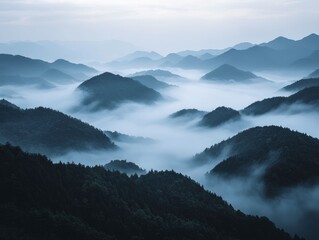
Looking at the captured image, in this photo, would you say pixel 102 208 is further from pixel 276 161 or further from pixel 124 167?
pixel 276 161

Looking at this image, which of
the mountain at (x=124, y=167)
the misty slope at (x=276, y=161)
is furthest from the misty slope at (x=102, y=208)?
the mountain at (x=124, y=167)

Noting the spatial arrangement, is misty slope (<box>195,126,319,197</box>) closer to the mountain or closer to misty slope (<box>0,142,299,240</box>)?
the mountain

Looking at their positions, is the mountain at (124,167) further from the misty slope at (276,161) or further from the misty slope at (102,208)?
the misty slope at (102,208)

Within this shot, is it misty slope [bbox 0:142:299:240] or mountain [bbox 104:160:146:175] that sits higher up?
mountain [bbox 104:160:146:175]

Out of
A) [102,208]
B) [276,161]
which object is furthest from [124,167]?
[102,208]

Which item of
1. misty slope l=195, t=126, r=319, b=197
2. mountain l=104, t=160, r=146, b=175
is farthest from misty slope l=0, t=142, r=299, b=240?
mountain l=104, t=160, r=146, b=175

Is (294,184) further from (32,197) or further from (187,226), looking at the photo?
(32,197)

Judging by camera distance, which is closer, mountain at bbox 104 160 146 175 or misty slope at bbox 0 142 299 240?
misty slope at bbox 0 142 299 240
